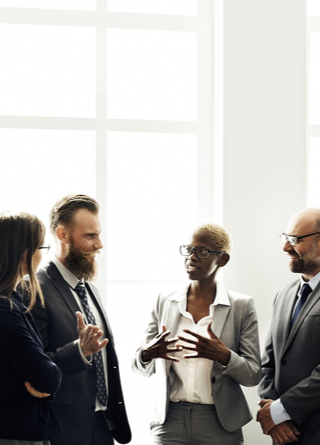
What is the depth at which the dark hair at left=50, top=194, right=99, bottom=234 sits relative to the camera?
8.55 feet

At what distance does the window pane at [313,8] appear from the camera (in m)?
3.64

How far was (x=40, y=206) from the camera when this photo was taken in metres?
3.44

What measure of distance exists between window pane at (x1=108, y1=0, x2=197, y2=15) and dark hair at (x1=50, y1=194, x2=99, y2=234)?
1656mm

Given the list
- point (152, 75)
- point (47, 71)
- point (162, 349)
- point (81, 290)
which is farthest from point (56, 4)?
point (162, 349)

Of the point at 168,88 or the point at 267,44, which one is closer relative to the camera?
the point at 267,44

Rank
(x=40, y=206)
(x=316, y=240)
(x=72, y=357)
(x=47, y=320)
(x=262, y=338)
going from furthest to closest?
(x=40, y=206) < (x=262, y=338) < (x=316, y=240) < (x=47, y=320) < (x=72, y=357)

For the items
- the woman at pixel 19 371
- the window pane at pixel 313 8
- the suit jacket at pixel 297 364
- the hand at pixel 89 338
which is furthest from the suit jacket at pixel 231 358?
the window pane at pixel 313 8

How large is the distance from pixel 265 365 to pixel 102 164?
1702 millimetres

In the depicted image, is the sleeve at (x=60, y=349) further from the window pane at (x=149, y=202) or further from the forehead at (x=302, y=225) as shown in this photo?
the forehead at (x=302, y=225)

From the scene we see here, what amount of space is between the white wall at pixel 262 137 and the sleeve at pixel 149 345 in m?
0.61

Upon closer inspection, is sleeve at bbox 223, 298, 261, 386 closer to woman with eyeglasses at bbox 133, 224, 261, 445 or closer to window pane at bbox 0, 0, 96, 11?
woman with eyeglasses at bbox 133, 224, 261, 445

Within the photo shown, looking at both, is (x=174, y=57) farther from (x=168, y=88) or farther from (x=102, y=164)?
(x=102, y=164)

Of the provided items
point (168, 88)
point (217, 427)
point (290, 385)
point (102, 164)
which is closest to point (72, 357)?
point (217, 427)

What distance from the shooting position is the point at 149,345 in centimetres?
253
